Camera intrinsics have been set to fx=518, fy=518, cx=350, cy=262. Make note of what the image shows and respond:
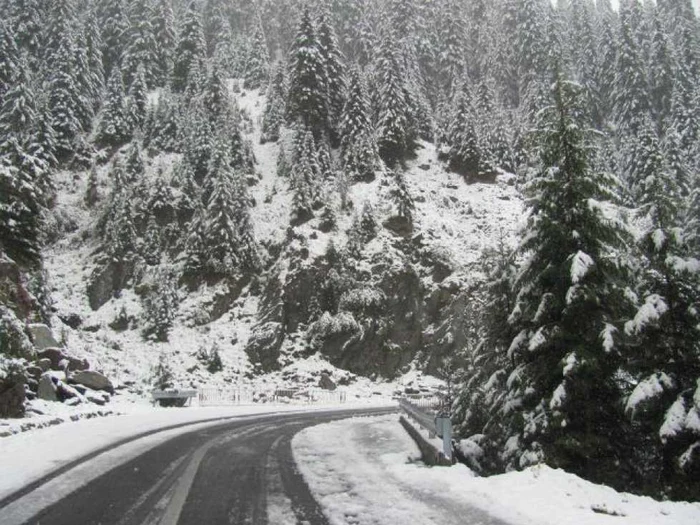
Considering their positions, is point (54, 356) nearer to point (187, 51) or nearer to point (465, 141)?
point (465, 141)

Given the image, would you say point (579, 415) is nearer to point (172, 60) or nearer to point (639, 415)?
point (639, 415)

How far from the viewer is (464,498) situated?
684cm

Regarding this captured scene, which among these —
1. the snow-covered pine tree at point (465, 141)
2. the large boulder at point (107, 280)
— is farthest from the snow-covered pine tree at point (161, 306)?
the snow-covered pine tree at point (465, 141)

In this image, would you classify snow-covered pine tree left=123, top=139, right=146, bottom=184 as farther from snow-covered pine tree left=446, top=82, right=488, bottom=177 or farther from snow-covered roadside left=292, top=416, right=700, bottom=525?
snow-covered roadside left=292, top=416, right=700, bottom=525

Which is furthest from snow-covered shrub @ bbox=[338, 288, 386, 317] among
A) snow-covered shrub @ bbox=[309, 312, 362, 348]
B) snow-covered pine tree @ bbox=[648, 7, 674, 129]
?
snow-covered pine tree @ bbox=[648, 7, 674, 129]

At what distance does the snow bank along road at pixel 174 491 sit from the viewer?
221 inches

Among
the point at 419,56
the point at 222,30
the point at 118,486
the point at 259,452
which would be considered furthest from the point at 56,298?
the point at 222,30

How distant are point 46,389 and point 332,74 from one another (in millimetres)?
47120

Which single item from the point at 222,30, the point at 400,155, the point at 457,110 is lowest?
the point at 400,155

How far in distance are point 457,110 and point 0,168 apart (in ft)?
158

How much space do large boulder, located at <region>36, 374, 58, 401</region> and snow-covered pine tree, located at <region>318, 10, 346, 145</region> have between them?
43130 millimetres

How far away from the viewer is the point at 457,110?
57031 millimetres

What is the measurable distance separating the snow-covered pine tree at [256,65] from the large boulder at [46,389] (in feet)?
203

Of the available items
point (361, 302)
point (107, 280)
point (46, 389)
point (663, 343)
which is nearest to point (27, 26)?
point (107, 280)
